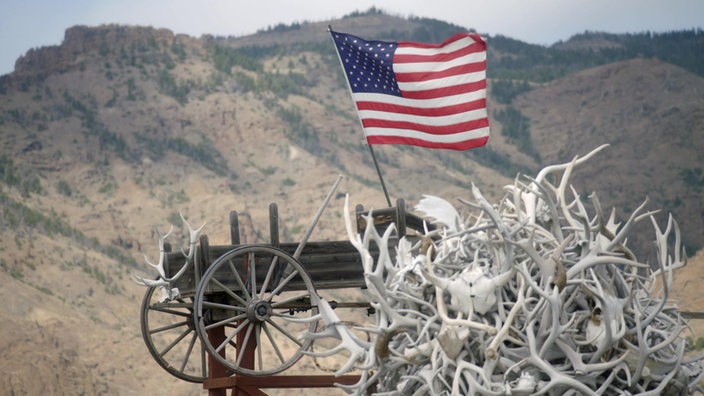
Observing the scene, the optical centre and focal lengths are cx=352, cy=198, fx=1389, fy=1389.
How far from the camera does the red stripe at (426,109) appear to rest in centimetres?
A: 1283

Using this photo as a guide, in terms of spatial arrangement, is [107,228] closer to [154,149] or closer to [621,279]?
[154,149]

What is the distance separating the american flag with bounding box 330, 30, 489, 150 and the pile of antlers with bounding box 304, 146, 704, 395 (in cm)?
292

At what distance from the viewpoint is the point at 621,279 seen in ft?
31.4

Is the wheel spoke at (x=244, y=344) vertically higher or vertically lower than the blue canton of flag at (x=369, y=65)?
lower

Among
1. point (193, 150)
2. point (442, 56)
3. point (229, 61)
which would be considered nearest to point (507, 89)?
point (229, 61)

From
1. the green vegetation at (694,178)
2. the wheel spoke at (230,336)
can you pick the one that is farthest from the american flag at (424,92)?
the green vegetation at (694,178)

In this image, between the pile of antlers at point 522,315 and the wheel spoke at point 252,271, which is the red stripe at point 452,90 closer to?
the wheel spoke at point 252,271

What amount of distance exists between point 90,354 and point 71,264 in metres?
6.33

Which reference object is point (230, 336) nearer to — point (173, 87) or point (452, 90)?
point (452, 90)

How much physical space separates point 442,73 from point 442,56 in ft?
0.52

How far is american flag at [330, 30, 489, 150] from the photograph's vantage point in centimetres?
1289

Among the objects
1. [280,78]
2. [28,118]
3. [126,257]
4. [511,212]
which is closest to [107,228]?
[126,257]

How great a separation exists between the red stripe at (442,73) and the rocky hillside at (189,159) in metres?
23.1

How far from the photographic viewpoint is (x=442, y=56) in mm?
13039
